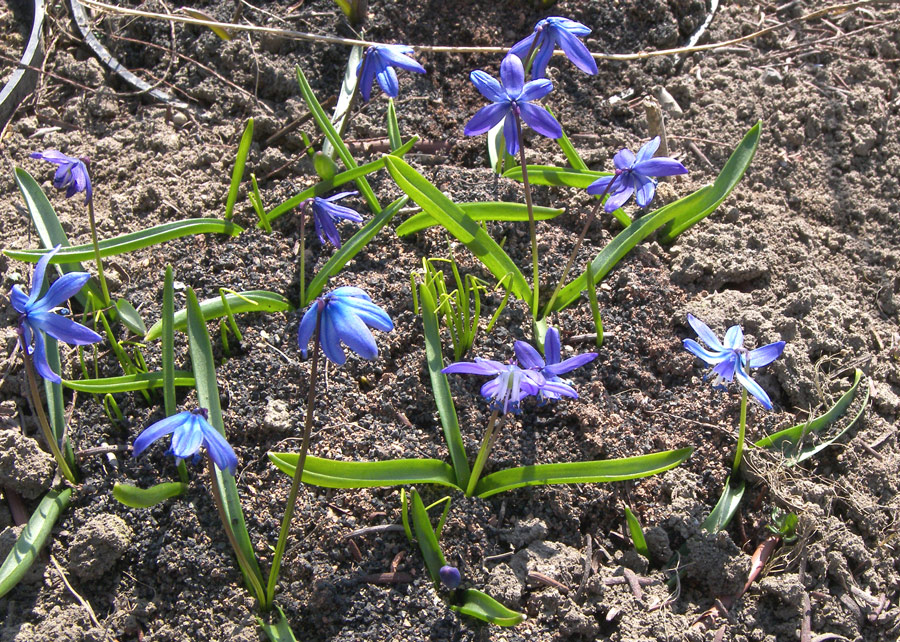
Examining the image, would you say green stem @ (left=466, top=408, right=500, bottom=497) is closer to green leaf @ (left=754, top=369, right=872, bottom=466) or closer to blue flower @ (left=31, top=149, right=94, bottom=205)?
green leaf @ (left=754, top=369, right=872, bottom=466)

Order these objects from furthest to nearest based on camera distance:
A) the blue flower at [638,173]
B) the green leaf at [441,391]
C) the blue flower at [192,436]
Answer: the blue flower at [638,173] < the green leaf at [441,391] < the blue flower at [192,436]

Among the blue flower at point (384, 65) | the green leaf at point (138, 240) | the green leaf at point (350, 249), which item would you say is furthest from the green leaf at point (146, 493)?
the blue flower at point (384, 65)

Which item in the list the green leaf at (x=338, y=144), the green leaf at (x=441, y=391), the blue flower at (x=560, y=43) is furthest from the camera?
the green leaf at (x=338, y=144)

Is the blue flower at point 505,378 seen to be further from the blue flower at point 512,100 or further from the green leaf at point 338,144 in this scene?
the green leaf at point 338,144

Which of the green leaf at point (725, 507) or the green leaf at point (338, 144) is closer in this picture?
the green leaf at point (725, 507)

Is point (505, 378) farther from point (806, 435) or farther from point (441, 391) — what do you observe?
point (806, 435)

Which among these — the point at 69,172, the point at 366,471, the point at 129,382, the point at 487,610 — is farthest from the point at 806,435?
the point at 69,172

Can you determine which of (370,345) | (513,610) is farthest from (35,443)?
(513,610)
